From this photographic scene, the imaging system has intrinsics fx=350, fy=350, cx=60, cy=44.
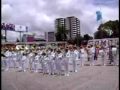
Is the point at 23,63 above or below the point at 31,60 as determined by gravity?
below

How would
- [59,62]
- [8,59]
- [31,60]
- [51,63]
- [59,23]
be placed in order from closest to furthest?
1. [59,62]
2. [51,63]
3. [31,60]
4. [8,59]
5. [59,23]

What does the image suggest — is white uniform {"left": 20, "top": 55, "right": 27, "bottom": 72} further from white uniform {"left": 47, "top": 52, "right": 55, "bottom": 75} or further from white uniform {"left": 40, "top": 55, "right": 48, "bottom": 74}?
white uniform {"left": 47, "top": 52, "right": 55, "bottom": 75}

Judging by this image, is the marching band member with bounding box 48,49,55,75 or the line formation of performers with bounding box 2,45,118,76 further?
the marching band member with bounding box 48,49,55,75

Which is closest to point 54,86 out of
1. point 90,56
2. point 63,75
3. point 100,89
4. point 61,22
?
point 100,89

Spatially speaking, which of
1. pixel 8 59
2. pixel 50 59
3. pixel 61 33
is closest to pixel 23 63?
pixel 8 59

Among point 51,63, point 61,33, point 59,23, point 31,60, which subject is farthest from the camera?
point 61,33

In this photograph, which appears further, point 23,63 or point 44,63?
point 23,63

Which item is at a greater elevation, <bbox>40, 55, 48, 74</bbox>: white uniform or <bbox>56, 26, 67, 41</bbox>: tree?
<bbox>56, 26, 67, 41</bbox>: tree

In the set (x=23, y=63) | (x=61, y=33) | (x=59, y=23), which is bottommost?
(x=23, y=63)

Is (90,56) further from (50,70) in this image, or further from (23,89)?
(23,89)

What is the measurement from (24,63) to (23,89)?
8363 millimetres

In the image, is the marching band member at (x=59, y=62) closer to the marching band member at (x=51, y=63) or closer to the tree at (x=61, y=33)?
the marching band member at (x=51, y=63)

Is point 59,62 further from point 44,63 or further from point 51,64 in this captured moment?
point 44,63

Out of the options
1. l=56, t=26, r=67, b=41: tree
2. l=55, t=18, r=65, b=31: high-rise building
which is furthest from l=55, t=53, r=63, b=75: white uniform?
l=56, t=26, r=67, b=41: tree
